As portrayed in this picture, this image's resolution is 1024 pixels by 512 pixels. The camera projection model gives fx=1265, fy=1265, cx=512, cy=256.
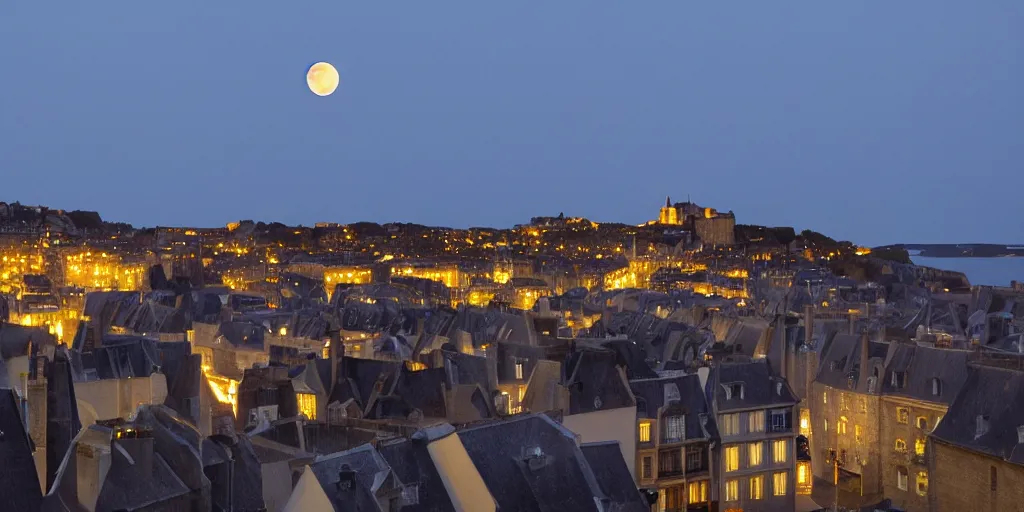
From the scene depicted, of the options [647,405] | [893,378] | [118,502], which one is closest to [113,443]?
[118,502]

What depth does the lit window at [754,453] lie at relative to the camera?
36.9 m

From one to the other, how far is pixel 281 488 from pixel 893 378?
80.3ft

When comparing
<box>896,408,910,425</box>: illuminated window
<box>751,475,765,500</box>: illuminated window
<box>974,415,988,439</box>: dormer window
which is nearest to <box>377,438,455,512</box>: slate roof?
<box>974,415,988,439</box>: dormer window

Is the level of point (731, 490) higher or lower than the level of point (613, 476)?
lower

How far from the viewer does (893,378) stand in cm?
4119

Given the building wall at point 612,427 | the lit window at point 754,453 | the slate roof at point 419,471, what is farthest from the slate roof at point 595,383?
the slate roof at point 419,471

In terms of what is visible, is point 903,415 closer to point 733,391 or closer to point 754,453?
point 754,453

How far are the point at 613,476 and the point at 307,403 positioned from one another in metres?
12.9

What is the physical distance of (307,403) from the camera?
3478 centimetres

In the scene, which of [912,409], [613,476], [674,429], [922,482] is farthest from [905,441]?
[613,476]

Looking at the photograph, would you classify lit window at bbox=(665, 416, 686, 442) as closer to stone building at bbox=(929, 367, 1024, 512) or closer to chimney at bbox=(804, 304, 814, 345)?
stone building at bbox=(929, 367, 1024, 512)

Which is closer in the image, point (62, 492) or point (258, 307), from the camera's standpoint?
point (62, 492)

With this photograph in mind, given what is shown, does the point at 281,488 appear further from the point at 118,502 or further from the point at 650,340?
the point at 650,340

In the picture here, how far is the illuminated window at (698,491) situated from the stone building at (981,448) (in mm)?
6091
